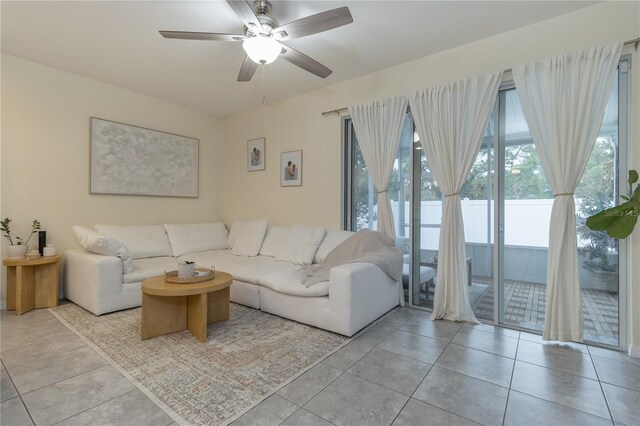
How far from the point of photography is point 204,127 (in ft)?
15.8

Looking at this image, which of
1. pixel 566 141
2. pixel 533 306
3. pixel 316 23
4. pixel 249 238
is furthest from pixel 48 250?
pixel 566 141

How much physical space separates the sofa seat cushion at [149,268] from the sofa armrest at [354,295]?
196 cm

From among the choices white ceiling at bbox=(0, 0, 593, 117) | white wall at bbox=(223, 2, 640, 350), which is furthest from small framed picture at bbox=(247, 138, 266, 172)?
white ceiling at bbox=(0, 0, 593, 117)

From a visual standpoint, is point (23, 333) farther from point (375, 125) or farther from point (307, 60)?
point (375, 125)

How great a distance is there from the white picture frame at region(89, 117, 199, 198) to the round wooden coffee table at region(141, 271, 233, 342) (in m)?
2.02

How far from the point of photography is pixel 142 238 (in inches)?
146

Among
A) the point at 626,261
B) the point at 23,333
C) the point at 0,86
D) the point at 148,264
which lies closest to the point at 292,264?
the point at 148,264

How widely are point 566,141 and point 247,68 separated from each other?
2647mm

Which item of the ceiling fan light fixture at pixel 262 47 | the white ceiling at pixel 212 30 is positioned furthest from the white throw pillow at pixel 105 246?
the ceiling fan light fixture at pixel 262 47

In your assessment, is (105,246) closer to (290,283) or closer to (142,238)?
(142,238)

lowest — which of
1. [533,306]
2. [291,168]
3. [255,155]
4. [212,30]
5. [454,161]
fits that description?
[533,306]

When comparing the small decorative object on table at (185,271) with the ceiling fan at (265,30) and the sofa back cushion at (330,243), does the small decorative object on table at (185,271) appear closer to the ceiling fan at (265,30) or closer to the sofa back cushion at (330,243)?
the sofa back cushion at (330,243)

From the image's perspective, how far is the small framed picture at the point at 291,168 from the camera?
4093mm

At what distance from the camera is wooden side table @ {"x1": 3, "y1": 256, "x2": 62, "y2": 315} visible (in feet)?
9.46
